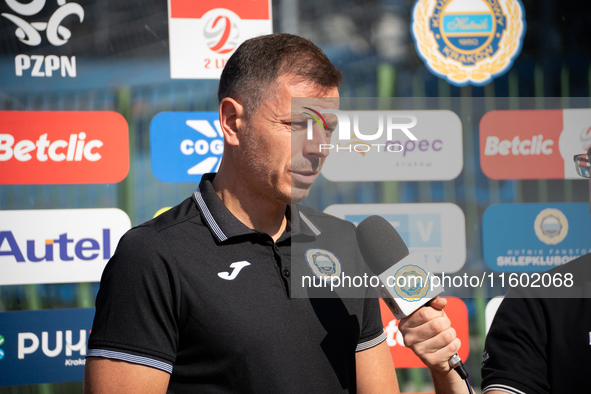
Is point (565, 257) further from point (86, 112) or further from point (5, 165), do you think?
point (5, 165)

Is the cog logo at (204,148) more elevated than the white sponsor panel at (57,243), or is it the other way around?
the cog logo at (204,148)

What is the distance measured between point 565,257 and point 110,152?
1.64 meters

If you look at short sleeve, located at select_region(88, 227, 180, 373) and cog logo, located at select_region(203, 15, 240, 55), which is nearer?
short sleeve, located at select_region(88, 227, 180, 373)

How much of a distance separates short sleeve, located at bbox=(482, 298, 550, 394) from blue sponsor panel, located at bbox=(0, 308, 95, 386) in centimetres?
131

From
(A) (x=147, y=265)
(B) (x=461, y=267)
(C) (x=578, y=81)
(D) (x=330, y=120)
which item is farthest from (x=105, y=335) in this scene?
(C) (x=578, y=81)

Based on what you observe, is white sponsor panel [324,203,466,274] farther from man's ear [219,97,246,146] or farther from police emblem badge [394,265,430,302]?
police emblem badge [394,265,430,302]

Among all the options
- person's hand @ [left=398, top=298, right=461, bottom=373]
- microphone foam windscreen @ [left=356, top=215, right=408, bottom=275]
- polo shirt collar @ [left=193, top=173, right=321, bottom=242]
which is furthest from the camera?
polo shirt collar @ [left=193, top=173, right=321, bottom=242]

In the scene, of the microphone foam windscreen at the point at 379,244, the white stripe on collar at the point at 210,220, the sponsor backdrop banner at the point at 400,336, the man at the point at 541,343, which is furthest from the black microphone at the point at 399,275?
the sponsor backdrop banner at the point at 400,336

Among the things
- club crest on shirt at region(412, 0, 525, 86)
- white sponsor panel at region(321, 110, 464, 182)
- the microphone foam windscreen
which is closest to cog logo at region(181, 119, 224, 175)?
white sponsor panel at region(321, 110, 464, 182)

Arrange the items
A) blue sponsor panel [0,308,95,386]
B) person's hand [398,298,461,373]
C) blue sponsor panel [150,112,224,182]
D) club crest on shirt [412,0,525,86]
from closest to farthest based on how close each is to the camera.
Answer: person's hand [398,298,461,373] → blue sponsor panel [0,308,95,386] → blue sponsor panel [150,112,224,182] → club crest on shirt [412,0,525,86]

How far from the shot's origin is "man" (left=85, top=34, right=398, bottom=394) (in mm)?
814

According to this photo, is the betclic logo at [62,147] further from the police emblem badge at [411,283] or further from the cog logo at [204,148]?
the police emblem badge at [411,283]

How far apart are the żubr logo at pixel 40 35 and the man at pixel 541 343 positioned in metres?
1.53

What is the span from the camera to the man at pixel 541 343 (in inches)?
33.7
